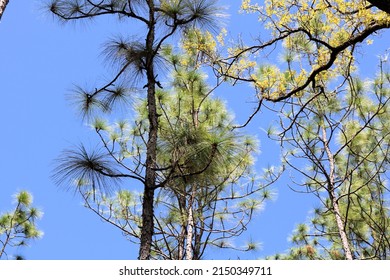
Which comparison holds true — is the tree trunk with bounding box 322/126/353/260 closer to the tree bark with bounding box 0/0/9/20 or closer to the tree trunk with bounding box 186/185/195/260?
the tree trunk with bounding box 186/185/195/260

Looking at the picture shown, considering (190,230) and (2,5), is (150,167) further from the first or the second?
(190,230)

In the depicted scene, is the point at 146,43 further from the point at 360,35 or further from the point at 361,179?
the point at 361,179

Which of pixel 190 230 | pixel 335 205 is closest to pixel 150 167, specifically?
pixel 190 230

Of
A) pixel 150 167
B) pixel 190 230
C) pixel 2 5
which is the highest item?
pixel 2 5

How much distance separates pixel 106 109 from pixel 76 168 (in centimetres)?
81

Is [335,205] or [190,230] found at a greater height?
[335,205]

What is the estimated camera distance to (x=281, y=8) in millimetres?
3430

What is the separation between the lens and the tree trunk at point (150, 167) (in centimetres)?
234

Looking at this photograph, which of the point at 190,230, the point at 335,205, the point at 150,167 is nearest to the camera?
the point at 150,167

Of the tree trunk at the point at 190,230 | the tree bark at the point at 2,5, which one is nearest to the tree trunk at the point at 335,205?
the tree trunk at the point at 190,230

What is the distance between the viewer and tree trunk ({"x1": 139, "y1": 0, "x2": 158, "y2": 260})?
7.68ft

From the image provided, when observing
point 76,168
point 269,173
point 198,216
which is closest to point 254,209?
point 269,173

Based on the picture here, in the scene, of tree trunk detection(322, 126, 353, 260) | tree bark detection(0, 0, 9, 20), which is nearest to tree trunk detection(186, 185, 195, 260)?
tree trunk detection(322, 126, 353, 260)

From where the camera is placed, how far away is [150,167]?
8.33 ft
